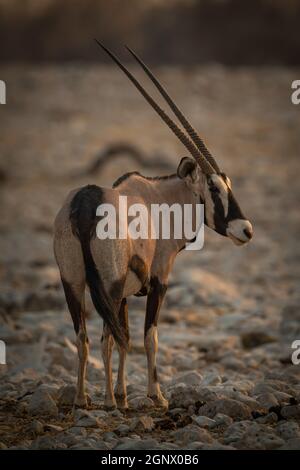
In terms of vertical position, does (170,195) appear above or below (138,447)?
above

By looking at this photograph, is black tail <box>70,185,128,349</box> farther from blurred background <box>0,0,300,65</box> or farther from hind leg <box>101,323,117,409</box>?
blurred background <box>0,0,300,65</box>

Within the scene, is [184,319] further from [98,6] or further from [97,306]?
[98,6]

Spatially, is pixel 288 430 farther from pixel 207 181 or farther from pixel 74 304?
pixel 207 181

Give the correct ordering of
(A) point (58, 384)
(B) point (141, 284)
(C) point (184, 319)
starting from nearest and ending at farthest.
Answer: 1. (B) point (141, 284)
2. (A) point (58, 384)
3. (C) point (184, 319)

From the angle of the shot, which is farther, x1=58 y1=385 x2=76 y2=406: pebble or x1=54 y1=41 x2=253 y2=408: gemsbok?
x1=58 y1=385 x2=76 y2=406: pebble

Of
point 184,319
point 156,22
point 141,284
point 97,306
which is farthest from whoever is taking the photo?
point 156,22

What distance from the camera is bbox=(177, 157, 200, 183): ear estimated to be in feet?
21.6

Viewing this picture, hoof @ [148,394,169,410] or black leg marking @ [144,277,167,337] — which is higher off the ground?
black leg marking @ [144,277,167,337]

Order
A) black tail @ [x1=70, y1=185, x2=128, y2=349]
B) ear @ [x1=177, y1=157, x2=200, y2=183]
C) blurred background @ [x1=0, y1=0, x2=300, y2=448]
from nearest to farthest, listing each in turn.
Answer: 1. black tail @ [x1=70, y1=185, x2=128, y2=349]
2. ear @ [x1=177, y1=157, x2=200, y2=183]
3. blurred background @ [x1=0, y1=0, x2=300, y2=448]

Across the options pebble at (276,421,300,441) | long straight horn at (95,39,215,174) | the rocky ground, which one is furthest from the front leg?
pebble at (276,421,300,441)

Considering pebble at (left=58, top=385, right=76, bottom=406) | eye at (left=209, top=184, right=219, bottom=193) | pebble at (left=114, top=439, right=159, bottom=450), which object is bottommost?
pebble at (left=114, top=439, right=159, bottom=450)
